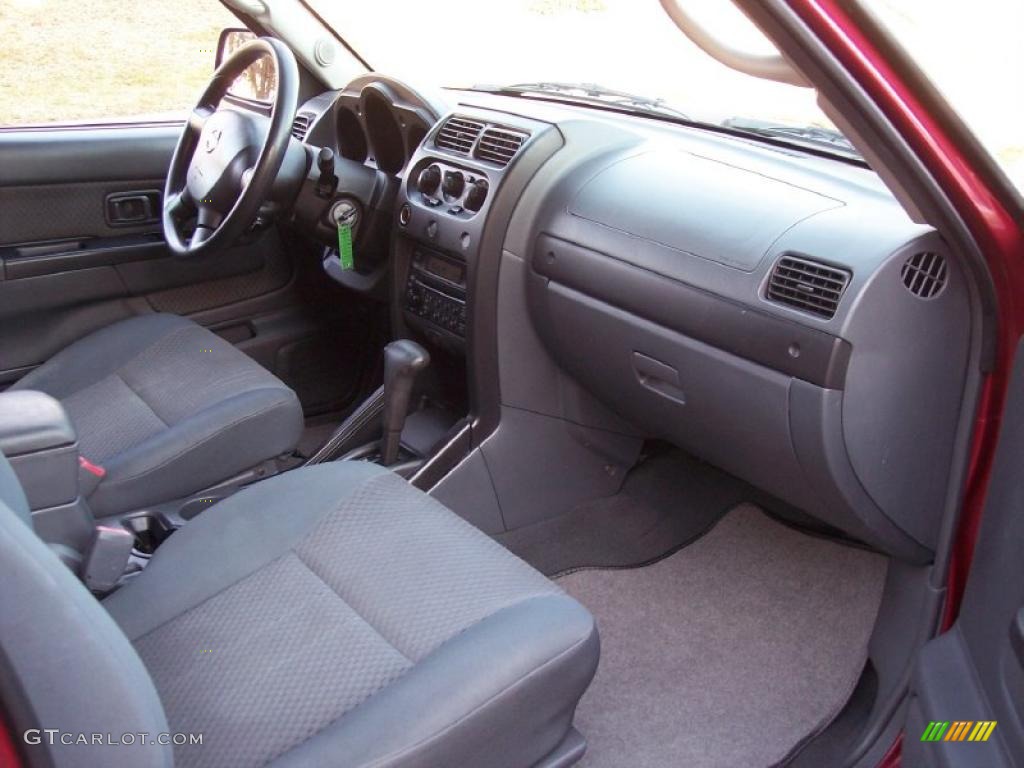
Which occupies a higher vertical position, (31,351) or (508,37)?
(508,37)

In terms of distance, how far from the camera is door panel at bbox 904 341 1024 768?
1.18 meters

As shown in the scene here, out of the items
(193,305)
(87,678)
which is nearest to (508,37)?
(193,305)

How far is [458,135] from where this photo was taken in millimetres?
2426

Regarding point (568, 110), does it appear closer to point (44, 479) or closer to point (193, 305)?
point (193, 305)

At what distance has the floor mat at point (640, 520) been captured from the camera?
8.21ft

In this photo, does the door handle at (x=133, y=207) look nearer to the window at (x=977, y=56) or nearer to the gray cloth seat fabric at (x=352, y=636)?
the gray cloth seat fabric at (x=352, y=636)

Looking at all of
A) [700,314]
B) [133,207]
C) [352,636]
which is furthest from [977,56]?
[133,207]

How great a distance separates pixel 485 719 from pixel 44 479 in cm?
85

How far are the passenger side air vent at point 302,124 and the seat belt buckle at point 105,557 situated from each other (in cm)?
149

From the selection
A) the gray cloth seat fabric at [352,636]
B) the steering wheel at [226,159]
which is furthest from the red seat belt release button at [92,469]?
the steering wheel at [226,159]

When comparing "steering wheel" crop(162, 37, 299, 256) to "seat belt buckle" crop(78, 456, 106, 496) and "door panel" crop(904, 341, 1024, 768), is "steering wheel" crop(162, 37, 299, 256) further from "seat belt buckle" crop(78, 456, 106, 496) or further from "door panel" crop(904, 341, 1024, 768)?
"door panel" crop(904, 341, 1024, 768)

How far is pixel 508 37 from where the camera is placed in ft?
10.4

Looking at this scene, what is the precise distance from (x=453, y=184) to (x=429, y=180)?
0.35 ft

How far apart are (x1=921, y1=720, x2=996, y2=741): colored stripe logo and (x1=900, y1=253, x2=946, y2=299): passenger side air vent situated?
1.90 ft
